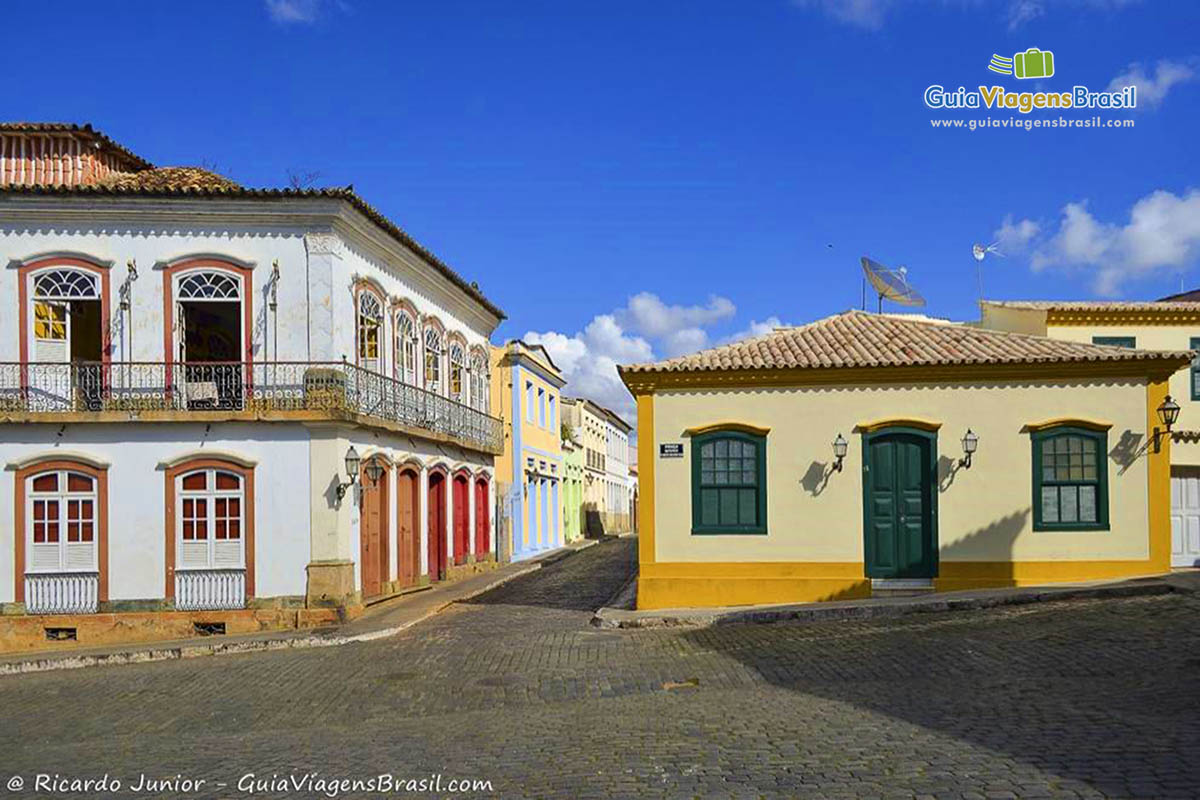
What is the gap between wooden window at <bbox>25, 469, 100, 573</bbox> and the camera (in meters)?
17.4

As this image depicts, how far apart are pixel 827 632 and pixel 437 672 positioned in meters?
4.73

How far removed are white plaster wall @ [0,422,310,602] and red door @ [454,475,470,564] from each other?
7923 millimetres

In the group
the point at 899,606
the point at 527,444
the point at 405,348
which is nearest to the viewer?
the point at 899,606

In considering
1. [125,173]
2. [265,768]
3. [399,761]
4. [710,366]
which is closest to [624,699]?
[399,761]

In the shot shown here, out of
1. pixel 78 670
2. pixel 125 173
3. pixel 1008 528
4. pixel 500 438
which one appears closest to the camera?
pixel 78 670

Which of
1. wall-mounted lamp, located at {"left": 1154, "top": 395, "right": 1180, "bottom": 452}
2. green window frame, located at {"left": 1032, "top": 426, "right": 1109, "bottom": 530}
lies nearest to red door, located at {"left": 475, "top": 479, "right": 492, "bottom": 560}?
green window frame, located at {"left": 1032, "top": 426, "right": 1109, "bottom": 530}

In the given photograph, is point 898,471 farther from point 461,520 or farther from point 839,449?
point 461,520

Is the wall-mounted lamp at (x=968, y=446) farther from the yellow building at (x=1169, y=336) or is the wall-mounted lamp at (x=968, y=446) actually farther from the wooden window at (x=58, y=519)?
the wooden window at (x=58, y=519)

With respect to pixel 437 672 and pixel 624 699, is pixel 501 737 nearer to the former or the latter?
pixel 624 699

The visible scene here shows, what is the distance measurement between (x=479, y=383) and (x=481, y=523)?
3583 millimetres

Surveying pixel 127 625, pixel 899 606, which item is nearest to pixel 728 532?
pixel 899 606

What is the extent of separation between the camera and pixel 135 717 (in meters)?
11.0

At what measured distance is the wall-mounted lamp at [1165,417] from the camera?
15156mm

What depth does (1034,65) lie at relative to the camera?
16.1m
